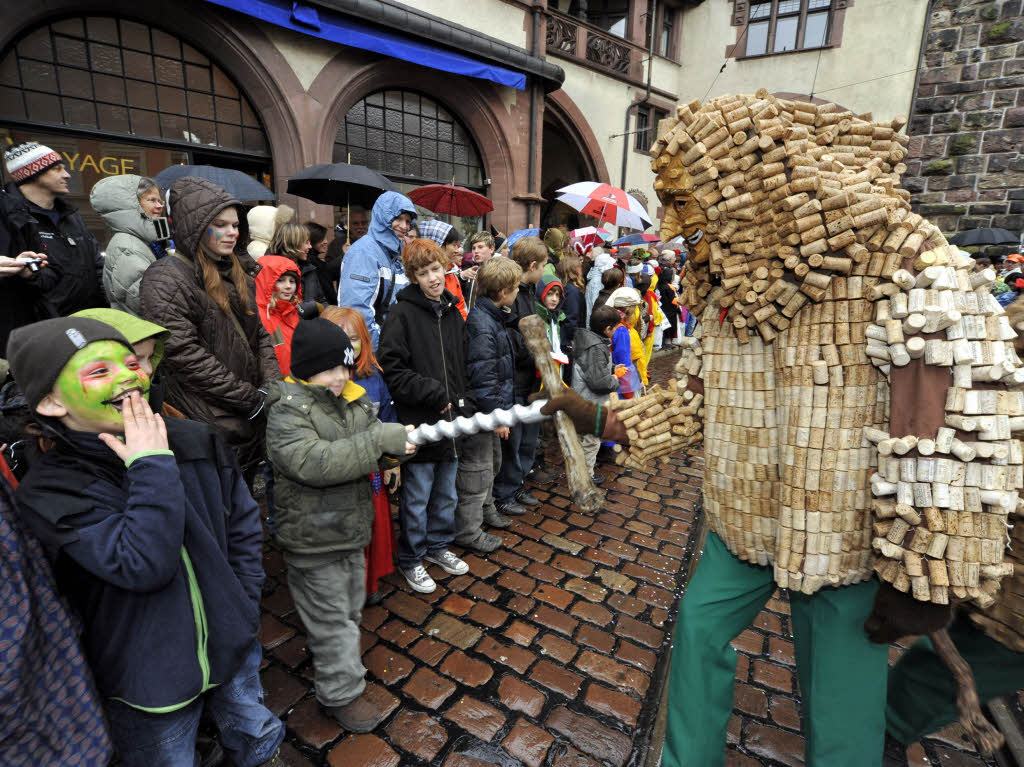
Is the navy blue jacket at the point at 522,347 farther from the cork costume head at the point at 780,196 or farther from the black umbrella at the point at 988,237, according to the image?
the black umbrella at the point at 988,237

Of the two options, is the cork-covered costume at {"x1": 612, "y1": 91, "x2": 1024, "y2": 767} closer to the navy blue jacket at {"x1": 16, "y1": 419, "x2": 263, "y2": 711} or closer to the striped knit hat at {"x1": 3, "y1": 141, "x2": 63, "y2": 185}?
the navy blue jacket at {"x1": 16, "y1": 419, "x2": 263, "y2": 711}

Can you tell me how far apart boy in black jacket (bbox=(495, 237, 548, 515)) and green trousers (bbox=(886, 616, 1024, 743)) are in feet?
7.93

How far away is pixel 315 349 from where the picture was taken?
6.65 feet

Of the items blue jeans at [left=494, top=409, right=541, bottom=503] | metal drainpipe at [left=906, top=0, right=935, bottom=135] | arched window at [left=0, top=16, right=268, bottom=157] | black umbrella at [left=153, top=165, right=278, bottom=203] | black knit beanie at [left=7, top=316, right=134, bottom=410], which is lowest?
blue jeans at [left=494, top=409, right=541, bottom=503]

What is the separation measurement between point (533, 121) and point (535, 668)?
1001 cm

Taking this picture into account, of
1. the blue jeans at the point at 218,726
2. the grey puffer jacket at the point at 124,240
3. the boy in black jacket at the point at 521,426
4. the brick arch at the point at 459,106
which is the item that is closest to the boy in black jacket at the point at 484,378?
the boy in black jacket at the point at 521,426

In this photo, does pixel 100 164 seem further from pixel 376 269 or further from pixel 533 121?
pixel 533 121

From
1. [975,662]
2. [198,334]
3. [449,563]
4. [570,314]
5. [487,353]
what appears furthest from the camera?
[570,314]

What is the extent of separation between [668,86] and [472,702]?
16566 millimetres

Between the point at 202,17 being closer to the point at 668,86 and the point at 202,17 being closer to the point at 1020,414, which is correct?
the point at 1020,414

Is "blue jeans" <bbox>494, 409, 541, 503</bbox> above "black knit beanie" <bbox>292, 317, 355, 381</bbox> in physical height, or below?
below

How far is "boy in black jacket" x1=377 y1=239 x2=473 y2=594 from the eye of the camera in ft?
9.50

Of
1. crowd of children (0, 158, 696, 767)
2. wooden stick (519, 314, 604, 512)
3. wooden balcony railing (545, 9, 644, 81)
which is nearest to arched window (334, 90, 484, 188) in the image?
wooden balcony railing (545, 9, 644, 81)

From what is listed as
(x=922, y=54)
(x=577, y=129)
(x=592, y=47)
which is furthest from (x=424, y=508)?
(x=922, y=54)
